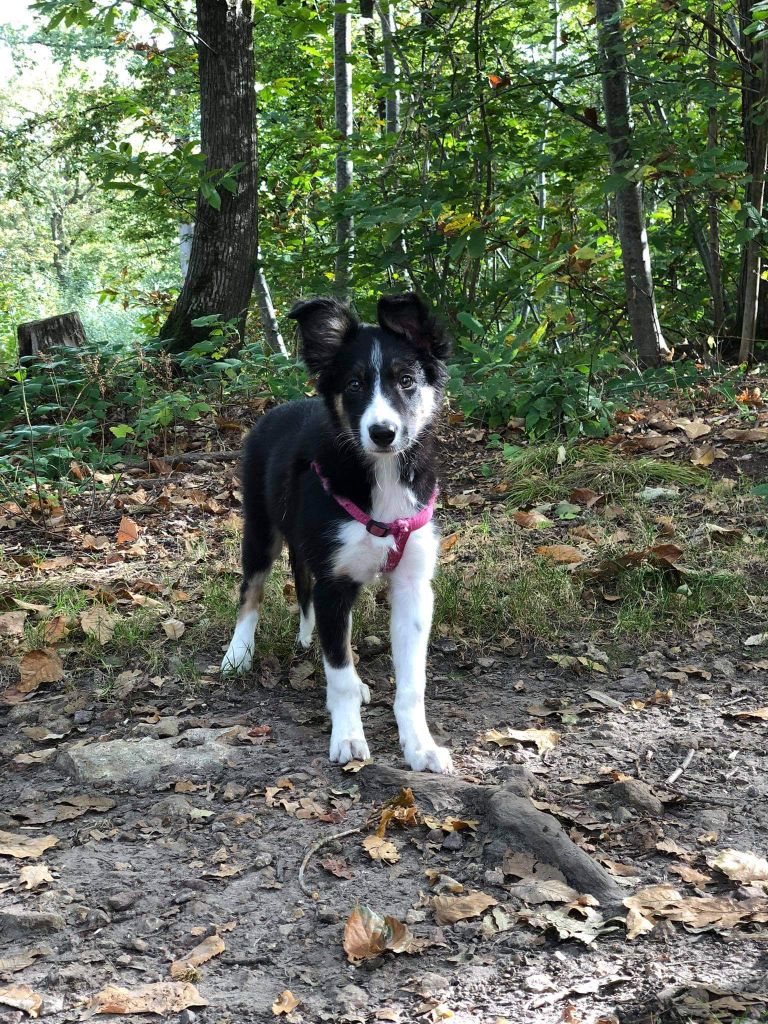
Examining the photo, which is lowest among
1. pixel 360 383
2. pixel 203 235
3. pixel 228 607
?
pixel 228 607

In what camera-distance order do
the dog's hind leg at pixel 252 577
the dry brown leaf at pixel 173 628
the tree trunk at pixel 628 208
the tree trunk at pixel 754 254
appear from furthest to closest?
the tree trunk at pixel 754 254
the tree trunk at pixel 628 208
the dry brown leaf at pixel 173 628
the dog's hind leg at pixel 252 577

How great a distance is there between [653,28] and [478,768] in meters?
6.23

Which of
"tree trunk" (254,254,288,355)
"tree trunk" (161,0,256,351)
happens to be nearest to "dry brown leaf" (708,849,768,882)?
"tree trunk" (161,0,256,351)

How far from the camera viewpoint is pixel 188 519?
6297mm

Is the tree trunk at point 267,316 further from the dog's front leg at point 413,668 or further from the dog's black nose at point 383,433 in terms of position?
the dog's black nose at point 383,433

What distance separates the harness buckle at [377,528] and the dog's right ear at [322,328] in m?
0.68

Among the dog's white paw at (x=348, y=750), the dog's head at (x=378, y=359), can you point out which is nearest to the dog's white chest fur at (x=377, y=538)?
the dog's head at (x=378, y=359)

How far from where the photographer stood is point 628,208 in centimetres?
804

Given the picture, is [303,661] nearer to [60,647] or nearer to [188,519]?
[60,647]

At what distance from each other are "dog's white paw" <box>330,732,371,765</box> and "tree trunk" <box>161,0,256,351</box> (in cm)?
615

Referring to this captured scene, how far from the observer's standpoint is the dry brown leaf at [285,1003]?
7.25ft

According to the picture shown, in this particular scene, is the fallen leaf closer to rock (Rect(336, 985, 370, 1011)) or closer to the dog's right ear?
rock (Rect(336, 985, 370, 1011))

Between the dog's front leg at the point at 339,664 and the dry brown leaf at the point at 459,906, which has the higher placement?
the dog's front leg at the point at 339,664

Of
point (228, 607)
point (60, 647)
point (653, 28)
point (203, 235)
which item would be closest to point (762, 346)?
point (653, 28)
